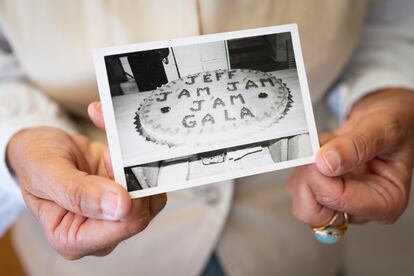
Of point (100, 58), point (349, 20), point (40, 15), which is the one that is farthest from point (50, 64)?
point (349, 20)

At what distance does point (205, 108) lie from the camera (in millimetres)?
337

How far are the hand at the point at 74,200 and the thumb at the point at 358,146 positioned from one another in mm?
162

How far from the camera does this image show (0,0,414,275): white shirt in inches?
17.8

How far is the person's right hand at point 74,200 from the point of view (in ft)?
1.01

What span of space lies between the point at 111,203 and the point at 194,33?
0.77 ft

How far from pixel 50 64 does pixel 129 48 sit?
20cm

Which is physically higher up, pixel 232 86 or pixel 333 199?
pixel 232 86

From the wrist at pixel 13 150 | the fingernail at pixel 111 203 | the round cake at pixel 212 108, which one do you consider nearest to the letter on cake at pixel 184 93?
the round cake at pixel 212 108

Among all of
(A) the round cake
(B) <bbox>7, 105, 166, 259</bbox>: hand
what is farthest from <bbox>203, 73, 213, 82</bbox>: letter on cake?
(B) <bbox>7, 105, 166, 259</bbox>: hand

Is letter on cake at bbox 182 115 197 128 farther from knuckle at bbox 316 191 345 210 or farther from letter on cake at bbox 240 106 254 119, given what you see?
knuckle at bbox 316 191 345 210

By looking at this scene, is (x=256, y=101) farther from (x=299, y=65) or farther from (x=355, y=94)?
(x=355, y=94)

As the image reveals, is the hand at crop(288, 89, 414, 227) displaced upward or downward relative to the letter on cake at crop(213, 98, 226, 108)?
downward

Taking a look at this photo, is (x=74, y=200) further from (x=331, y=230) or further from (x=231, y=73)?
(x=331, y=230)

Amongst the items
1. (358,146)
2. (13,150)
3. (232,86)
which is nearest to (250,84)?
(232,86)
